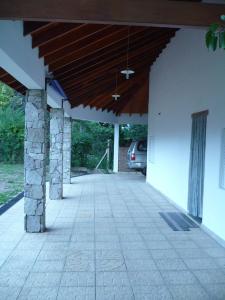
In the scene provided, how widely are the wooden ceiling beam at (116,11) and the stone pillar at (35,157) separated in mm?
2574

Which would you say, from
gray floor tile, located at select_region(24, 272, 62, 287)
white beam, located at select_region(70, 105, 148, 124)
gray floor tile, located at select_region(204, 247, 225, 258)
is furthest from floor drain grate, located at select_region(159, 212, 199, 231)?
white beam, located at select_region(70, 105, 148, 124)

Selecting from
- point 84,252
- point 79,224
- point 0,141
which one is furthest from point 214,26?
point 0,141

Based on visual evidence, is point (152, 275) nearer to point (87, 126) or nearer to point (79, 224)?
point (79, 224)

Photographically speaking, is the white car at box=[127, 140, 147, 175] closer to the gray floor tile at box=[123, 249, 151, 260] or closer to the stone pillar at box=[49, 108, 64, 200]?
the stone pillar at box=[49, 108, 64, 200]

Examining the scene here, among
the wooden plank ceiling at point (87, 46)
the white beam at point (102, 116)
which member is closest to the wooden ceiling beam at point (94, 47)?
the wooden plank ceiling at point (87, 46)

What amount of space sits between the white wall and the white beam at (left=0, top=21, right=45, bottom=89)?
2.97 m

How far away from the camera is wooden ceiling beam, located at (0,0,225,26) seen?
3209mm

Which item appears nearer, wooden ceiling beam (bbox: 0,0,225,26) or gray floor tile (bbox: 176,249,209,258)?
wooden ceiling beam (bbox: 0,0,225,26)

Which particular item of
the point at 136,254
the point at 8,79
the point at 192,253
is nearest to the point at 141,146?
the point at 8,79

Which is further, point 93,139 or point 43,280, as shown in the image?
point 93,139

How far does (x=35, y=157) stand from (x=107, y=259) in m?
2.21

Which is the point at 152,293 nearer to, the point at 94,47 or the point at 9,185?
the point at 94,47

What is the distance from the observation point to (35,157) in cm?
576

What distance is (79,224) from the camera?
6.41 m
